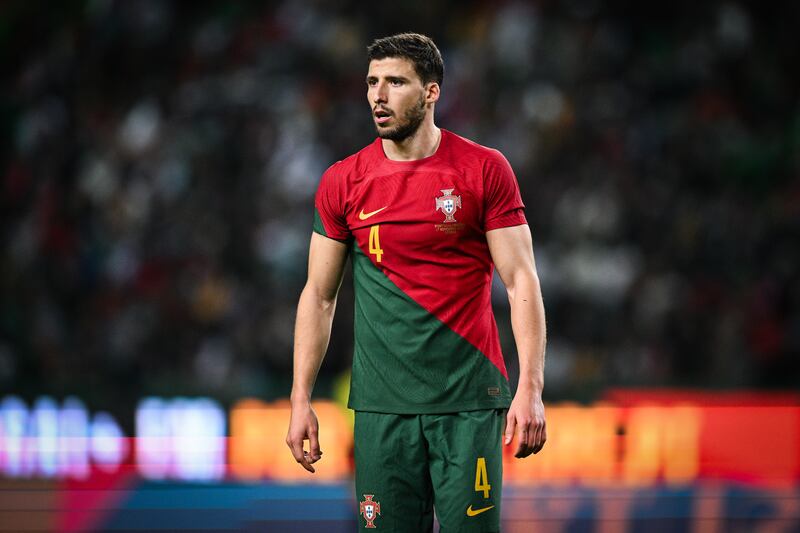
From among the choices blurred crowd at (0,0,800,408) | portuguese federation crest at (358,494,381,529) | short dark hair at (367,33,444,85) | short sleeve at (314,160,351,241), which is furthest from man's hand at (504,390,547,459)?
blurred crowd at (0,0,800,408)

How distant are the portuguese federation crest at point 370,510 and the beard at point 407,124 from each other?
1082 millimetres

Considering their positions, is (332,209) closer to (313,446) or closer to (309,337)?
(309,337)

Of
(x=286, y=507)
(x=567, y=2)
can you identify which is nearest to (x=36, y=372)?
(x=286, y=507)

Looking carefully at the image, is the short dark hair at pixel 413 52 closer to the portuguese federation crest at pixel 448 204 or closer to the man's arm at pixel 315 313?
the portuguese federation crest at pixel 448 204

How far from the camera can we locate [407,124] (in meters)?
3.77

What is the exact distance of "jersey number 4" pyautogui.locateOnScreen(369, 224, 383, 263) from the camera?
3.81m

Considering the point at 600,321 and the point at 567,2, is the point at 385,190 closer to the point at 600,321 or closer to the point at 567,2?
the point at 600,321

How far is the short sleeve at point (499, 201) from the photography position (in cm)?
374

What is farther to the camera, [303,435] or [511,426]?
[303,435]

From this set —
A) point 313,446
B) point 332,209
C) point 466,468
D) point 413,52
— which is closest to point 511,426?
point 466,468

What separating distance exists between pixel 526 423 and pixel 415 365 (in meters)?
0.41

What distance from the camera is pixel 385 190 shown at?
3812 mm

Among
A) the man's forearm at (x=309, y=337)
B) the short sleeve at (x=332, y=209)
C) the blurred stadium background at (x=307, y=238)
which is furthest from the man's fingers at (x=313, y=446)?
the blurred stadium background at (x=307, y=238)

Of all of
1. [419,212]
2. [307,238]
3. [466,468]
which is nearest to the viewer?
[466,468]
